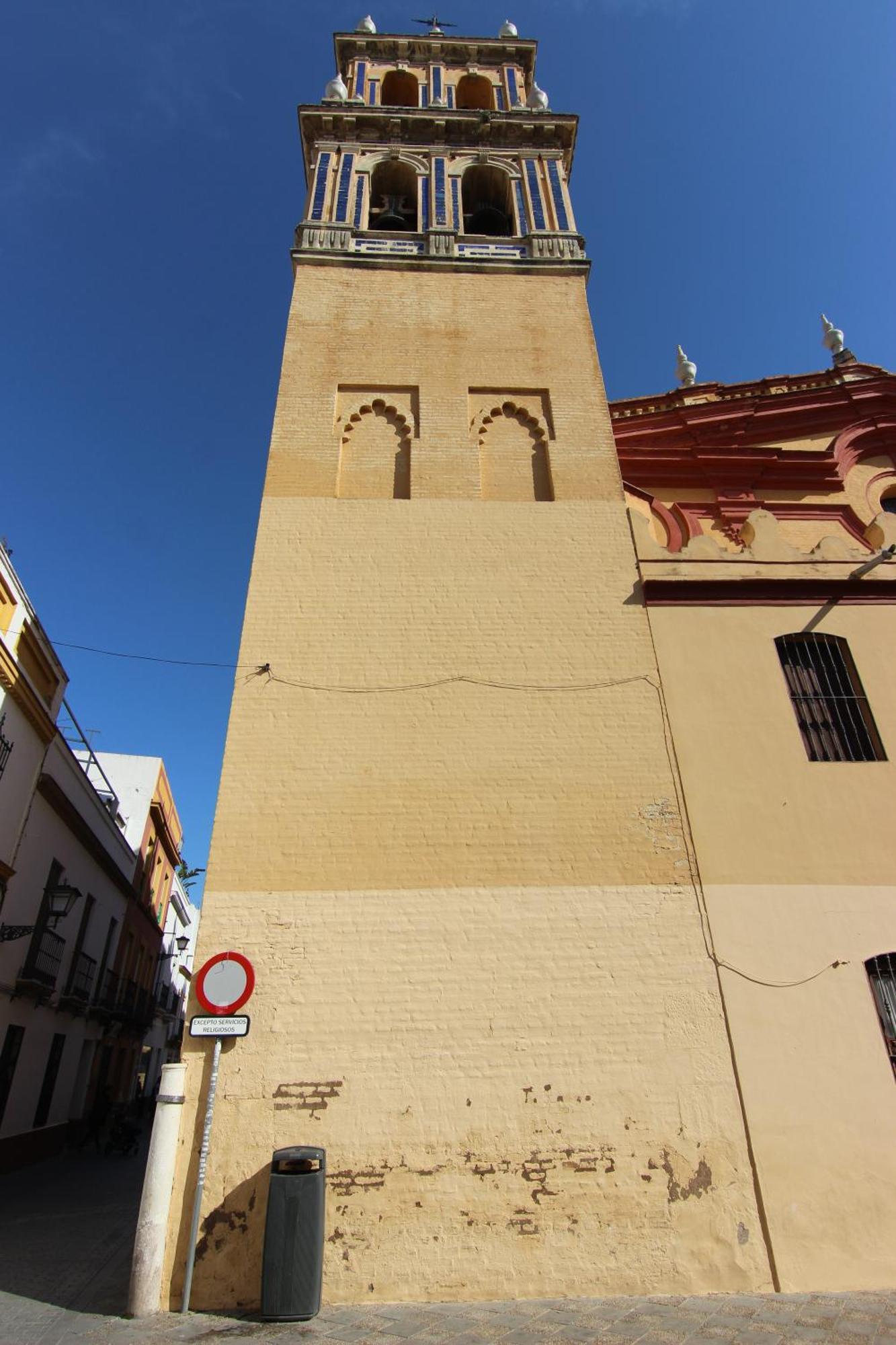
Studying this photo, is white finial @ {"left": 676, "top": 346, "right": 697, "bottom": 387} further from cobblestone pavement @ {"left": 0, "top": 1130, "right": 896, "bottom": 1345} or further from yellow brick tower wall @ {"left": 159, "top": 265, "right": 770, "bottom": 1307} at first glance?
cobblestone pavement @ {"left": 0, "top": 1130, "right": 896, "bottom": 1345}

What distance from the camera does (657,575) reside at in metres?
8.38

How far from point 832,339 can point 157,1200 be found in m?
16.4

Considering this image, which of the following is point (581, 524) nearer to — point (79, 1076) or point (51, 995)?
point (51, 995)

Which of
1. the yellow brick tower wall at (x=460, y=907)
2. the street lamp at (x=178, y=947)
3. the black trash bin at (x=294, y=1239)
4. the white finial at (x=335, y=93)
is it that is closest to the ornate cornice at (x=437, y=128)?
the white finial at (x=335, y=93)

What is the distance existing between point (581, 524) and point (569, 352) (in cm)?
331

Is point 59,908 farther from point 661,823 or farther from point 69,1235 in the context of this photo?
point 661,823

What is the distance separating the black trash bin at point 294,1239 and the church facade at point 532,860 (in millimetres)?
329

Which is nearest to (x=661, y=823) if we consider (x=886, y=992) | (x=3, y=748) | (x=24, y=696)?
(x=886, y=992)

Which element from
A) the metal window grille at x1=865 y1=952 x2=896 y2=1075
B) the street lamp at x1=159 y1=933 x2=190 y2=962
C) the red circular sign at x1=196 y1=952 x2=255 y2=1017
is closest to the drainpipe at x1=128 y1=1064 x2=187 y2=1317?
the red circular sign at x1=196 y1=952 x2=255 y2=1017

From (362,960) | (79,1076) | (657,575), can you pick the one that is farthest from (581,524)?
(79,1076)

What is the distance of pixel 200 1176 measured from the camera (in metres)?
5.44

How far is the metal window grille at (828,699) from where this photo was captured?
7.53 m

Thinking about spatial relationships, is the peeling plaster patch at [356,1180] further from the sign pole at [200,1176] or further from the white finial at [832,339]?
the white finial at [832,339]

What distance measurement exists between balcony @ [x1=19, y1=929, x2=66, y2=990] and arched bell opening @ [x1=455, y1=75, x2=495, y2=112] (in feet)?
62.3
